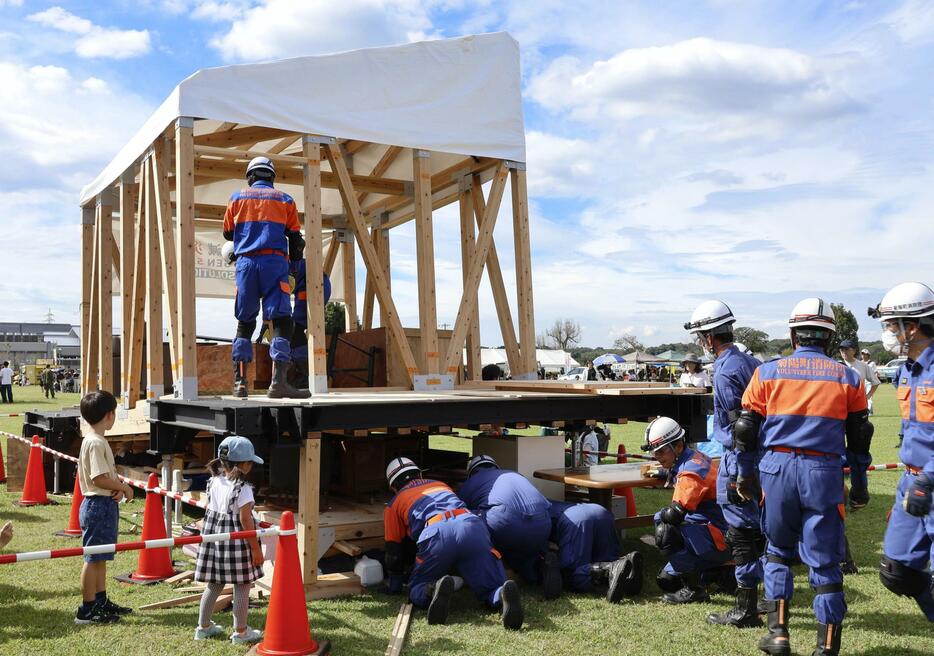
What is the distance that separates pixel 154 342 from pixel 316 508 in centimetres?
363

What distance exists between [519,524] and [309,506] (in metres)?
1.68

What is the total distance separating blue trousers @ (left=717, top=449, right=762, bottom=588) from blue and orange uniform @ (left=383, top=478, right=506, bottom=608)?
1688 mm

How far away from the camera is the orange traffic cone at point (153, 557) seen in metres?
6.99

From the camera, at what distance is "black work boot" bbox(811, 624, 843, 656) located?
479 centimetres

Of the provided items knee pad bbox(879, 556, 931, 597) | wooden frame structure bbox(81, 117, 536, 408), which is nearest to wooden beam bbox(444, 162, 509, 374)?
wooden frame structure bbox(81, 117, 536, 408)

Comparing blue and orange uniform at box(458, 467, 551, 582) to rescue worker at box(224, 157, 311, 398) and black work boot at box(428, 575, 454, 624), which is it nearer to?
black work boot at box(428, 575, 454, 624)

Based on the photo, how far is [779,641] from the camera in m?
5.07

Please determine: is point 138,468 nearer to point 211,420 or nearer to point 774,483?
point 211,420

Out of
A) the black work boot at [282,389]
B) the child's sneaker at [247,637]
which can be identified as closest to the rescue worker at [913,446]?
the child's sneaker at [247,637]

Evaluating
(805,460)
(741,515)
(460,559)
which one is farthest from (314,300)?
(805,460)

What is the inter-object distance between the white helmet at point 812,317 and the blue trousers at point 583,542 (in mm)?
2521

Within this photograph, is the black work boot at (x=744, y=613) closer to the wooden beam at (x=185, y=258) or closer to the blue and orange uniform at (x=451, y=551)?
the blue and orange uniform at (x=451, y=551)

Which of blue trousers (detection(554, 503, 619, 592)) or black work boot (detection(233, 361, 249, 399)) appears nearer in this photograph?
blue trousers (detection(554, 503, 619, 592))

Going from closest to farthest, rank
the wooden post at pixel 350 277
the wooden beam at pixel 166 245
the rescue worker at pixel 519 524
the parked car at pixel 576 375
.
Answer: the rescue worker at pixel 519 524, the wooden beam at pixel 166 245, the wooden post at pixel 350 277, the parked car at pixel 576 375
